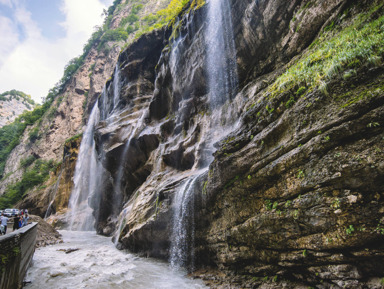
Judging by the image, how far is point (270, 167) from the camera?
6.27 meters

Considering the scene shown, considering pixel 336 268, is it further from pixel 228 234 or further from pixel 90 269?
pixel 90 269

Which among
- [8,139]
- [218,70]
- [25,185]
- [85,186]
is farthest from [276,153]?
[8,139]

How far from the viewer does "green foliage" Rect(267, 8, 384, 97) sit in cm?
533

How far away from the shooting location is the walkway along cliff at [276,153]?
182 inches

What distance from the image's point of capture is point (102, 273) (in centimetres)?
903

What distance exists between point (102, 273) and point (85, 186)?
26.6 m

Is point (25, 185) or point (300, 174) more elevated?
point (25, 185)

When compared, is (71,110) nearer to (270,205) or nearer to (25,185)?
(25,185)

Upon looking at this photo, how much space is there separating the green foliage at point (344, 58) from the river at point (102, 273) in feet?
24.2

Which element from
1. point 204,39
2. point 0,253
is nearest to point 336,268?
point 0,253

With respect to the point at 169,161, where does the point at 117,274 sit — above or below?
below

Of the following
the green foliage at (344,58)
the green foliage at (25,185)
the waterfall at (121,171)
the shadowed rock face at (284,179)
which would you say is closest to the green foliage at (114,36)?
the green foliage at (25,185)

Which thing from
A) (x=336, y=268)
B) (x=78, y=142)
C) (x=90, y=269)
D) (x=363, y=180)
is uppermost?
(x=78, y=142)

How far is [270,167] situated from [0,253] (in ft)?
22.4
